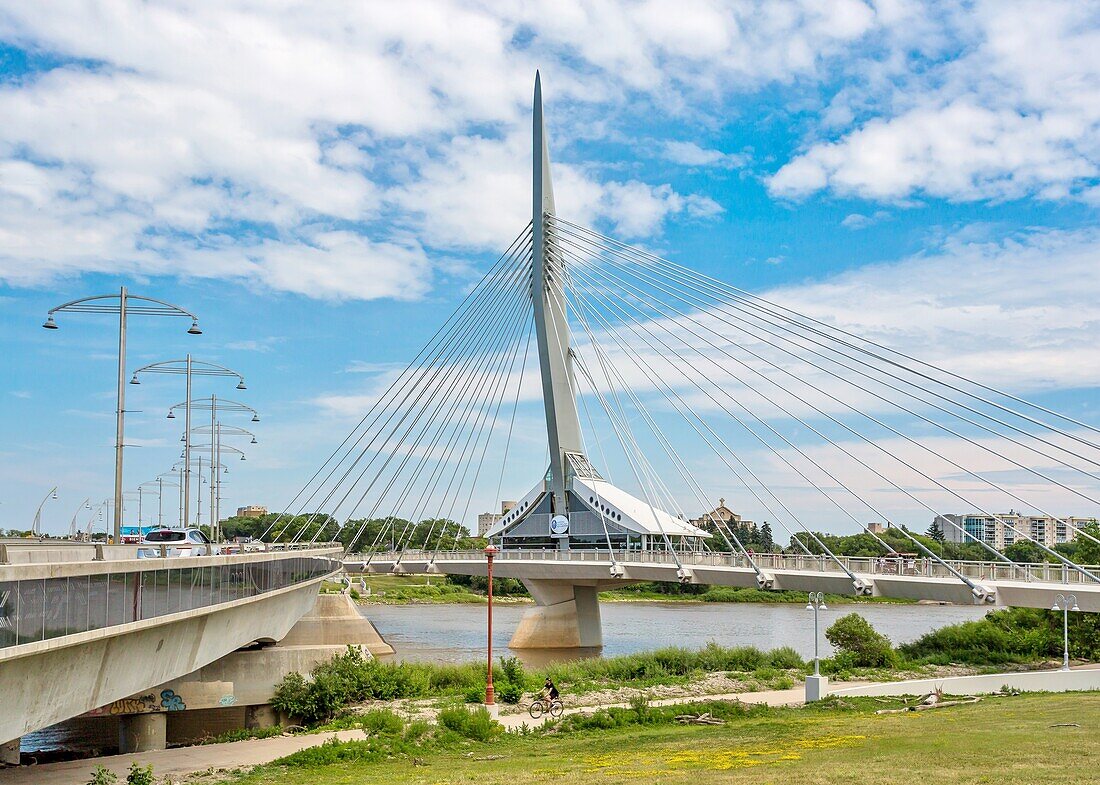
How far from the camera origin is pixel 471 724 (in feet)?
84.2

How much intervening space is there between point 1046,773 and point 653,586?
91607 millimetres

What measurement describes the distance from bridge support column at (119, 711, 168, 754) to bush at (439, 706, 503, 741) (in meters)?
8.77

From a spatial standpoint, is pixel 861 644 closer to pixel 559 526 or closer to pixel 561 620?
pixel 561 620

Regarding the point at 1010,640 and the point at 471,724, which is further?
the point at 1010,640

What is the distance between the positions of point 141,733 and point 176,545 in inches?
270

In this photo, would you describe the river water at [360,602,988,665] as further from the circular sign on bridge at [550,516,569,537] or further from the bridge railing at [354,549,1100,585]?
the circular sign on bridge at [550,516,569,537]

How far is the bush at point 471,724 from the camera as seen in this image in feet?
82.9

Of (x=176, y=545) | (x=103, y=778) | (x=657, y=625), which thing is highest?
(x=176, y=545)

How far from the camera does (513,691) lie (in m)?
31.7

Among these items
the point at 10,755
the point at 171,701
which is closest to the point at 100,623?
the point at 10,755

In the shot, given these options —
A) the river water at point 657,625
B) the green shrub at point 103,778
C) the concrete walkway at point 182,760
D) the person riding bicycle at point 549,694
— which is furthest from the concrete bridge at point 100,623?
the river water at point 657,625

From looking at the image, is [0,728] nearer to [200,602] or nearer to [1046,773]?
[200,602]

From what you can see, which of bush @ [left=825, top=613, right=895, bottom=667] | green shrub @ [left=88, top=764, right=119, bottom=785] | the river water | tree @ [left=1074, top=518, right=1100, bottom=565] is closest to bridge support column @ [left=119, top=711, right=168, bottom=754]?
green shrub @ [left=88, top=764, right=119, bottom=785]

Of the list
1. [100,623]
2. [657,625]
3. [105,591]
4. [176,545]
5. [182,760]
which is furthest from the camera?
[657,625]
